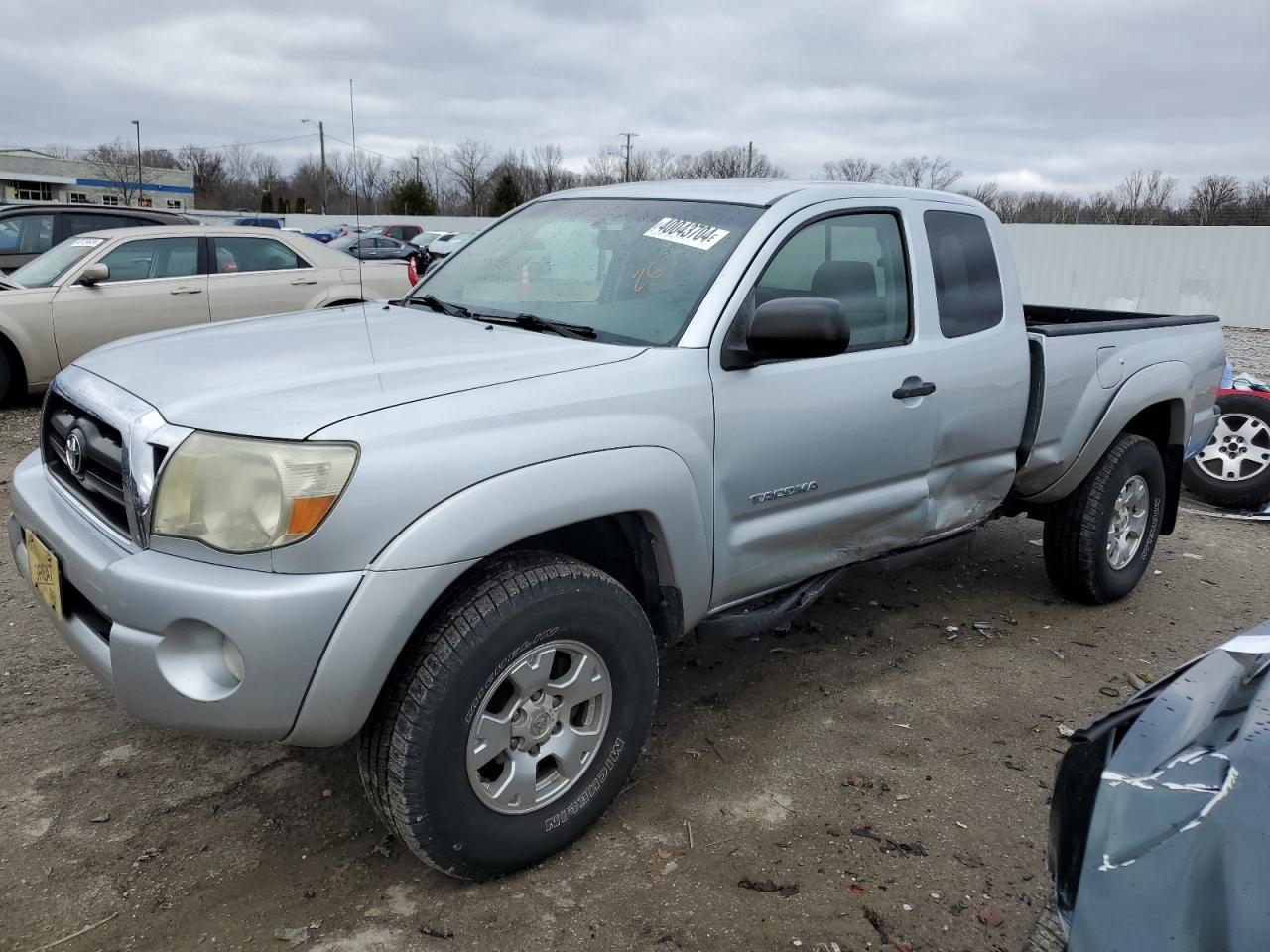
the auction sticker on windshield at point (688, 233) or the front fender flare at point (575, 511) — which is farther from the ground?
the auction sticker on windshield at point (688, 233)

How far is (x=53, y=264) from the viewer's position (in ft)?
27.6

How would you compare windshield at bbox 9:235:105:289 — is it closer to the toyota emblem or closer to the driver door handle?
the toyota emblem

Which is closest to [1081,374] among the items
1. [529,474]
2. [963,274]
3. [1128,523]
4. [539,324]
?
[963,274]

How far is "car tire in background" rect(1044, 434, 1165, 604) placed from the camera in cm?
452

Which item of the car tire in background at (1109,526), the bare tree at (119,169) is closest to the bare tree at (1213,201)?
the car tire in background at (1109,526)

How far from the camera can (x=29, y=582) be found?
277 centimetres

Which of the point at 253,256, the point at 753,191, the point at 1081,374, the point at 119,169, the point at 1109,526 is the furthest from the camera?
the point at 119,169

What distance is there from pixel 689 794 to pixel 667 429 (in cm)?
117

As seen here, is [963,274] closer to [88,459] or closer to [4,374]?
[88,459]

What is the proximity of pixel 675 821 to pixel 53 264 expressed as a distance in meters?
8.06

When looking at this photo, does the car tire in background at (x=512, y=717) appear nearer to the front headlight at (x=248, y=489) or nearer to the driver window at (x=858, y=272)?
the front headlight at (x=248, y=489)

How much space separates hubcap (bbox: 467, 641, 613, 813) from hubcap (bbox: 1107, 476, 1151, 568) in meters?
3.12

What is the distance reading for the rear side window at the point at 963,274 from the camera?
A: 12.2 feet

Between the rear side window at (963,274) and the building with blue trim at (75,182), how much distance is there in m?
68.0
